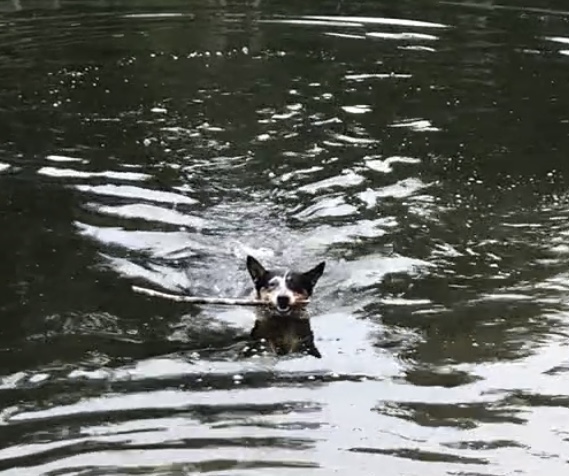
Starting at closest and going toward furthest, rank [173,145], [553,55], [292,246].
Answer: [292,246]
[173,145]
[553,55]

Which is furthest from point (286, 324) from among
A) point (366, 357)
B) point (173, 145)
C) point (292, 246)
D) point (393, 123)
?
point (393, 123)

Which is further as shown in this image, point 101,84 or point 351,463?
point 101,84

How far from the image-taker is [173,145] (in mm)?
12742

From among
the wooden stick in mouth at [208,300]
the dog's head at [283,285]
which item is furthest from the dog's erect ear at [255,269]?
the wooden stick in mouth at [208,300]

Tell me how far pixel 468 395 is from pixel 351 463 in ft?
3.87

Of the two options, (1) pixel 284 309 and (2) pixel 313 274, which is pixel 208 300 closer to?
(1) pixel 284 309

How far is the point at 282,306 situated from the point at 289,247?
1.45 meters

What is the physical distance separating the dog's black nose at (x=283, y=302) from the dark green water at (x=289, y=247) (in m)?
0.31

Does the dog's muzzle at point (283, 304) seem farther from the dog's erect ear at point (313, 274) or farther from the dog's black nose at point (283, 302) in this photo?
the dog's erect ear at point (313, 274)

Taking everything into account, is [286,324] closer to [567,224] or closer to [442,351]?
[442,351]

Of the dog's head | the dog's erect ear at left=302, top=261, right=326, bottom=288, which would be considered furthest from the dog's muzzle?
the dog's erect ear at left=302, top=261, right=326, bottom=288

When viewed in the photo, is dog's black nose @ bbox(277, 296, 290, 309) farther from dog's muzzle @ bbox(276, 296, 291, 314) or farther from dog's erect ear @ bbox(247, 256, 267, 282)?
dog's erect ear @ bbox(247, 256, 267, 282)

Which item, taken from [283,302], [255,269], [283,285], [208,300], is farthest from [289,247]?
[208,300]

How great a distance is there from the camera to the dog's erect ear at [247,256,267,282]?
862 cm
